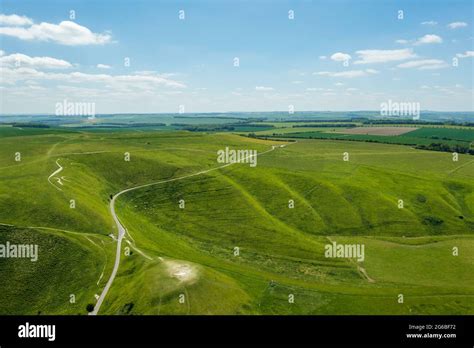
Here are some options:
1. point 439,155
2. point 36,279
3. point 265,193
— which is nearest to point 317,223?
point 265,193

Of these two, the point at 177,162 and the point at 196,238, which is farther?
the point at 177,162
